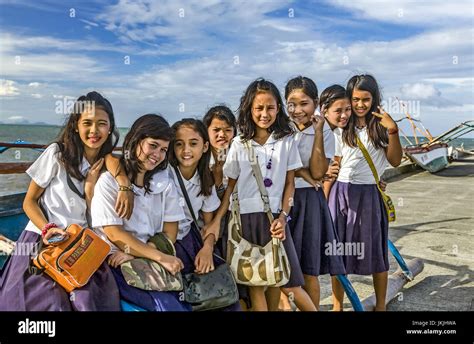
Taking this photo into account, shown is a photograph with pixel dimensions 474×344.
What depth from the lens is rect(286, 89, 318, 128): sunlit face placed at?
2465 mm

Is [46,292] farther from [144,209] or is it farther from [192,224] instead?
[192,224]

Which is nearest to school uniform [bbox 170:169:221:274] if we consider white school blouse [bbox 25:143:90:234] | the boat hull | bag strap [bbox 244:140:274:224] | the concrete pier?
bag strap [bbox 244:140:274:224]

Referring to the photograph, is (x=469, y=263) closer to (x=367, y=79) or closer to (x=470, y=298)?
(x=470, y=298)

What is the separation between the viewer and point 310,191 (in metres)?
2.53

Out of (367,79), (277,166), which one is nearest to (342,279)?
(277,166)

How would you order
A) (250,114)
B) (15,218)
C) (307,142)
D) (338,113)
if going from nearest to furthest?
(250,114) < (307,142) < (338,113) < (15,218)

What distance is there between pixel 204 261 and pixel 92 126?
28.6 inches

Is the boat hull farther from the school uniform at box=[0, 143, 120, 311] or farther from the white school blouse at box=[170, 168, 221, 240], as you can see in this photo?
the school uniform at box=[0, 143, 120, 311]

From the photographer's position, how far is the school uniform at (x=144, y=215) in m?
2.03

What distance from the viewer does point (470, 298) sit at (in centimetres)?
342

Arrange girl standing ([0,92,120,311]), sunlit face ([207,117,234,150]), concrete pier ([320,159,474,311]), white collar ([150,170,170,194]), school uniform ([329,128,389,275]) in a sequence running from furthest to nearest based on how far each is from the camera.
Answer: concrete pier ([320,159,474,311]) < school uniform ([329,128,389,275]) < sunlit face ([207,117,234,150]) < white collar ([150,170,170,194]) < girl standing ([0,92,120,311])

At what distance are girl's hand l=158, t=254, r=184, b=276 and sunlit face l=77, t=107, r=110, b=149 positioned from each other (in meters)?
0.54

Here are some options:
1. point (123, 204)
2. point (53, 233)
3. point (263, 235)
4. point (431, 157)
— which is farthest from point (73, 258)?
point (431, 157)

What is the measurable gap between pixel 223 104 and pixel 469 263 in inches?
111
